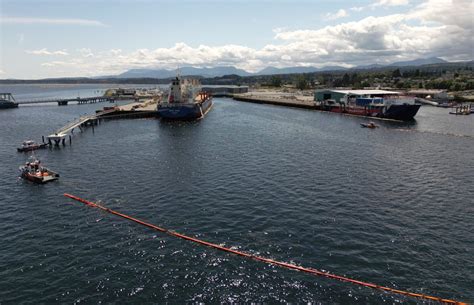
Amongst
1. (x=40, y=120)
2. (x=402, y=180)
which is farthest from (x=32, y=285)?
(x=40, y=120)

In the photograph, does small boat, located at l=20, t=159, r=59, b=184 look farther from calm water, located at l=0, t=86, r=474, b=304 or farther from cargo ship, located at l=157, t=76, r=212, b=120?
cargo ship, located at l=157, t=76, r=212, b=120

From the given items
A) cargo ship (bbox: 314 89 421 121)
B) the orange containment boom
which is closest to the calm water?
the orange containment boom

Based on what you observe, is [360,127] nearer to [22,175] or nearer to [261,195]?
[261,195]

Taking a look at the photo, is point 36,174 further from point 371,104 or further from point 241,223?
point 371,104

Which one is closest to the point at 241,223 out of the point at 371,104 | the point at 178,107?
the point at 178,107

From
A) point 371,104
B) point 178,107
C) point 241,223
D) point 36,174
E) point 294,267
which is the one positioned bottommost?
point 294,267
